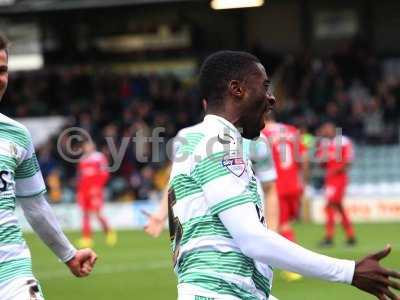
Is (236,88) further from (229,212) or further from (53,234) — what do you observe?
(53,234)

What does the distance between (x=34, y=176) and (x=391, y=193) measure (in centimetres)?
2045

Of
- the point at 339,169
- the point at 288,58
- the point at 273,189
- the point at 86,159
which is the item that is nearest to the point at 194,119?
the point at 288,58

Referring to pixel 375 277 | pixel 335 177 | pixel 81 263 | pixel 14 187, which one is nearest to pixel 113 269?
pixel 335 177

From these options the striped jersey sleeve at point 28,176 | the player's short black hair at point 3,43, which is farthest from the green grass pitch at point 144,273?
the player's short black hair at point 3,43

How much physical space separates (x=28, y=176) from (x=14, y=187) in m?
0.19

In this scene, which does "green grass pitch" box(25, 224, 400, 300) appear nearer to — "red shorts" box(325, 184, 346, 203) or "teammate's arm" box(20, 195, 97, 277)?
"red shorts" box(325, 184, 346, 203)

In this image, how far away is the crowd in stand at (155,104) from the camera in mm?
27734

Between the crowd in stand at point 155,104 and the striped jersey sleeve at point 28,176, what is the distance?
2020 centimetres

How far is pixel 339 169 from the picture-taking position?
18.5m

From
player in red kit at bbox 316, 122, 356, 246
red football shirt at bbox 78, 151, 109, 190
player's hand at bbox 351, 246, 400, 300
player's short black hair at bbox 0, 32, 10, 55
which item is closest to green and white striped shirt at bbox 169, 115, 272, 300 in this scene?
player's hand at bbox 351, 246, 400, 300

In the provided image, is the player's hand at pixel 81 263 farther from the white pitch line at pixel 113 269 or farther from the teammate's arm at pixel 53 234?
the white pitch line at pixel 113 269

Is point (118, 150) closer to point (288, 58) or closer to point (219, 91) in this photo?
point (288, 58)

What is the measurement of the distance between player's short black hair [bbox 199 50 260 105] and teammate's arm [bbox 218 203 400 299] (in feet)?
1.84

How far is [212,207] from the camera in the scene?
4309 millimetres
